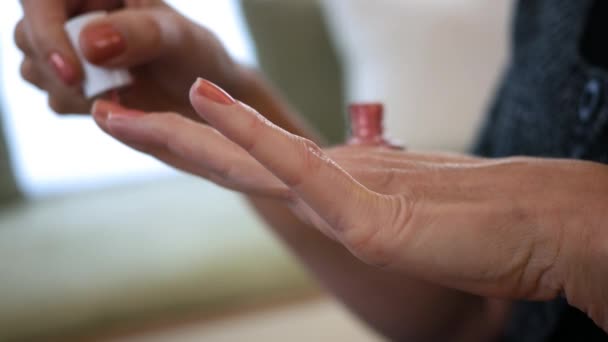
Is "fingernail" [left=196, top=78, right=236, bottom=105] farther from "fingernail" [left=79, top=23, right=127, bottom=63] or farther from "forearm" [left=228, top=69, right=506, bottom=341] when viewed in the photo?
"forearm" [left=228, top=69, right=506, bottom=341]

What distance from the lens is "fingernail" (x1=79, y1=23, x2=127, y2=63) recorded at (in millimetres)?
371

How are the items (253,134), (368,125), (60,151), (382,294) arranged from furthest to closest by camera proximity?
(60,151)
(382,294)
(368,125)
(253,134)

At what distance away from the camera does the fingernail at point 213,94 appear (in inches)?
9.5

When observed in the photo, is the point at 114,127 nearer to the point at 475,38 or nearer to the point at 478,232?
the point at 478,232

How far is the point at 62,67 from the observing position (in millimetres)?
388

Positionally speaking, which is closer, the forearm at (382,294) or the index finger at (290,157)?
the index finger at (290,157)

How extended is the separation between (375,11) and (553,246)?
99 cm

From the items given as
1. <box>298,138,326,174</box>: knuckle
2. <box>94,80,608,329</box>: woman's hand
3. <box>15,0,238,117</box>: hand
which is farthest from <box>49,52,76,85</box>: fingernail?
<box>298,138,326,174</box>: knuckle

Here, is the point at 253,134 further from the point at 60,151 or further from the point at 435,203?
the point at 60,151

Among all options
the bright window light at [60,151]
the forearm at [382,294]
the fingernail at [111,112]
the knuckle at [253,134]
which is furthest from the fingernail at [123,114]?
the bright window light at [60,151]

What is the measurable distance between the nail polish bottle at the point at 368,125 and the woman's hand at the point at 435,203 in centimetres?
5

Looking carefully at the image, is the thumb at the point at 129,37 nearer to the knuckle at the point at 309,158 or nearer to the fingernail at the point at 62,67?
the fingernail at the point at 62,67

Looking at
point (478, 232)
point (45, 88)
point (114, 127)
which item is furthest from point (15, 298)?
point (478, 232)

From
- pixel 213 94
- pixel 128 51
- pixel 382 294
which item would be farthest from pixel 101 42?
pixel 382 294
